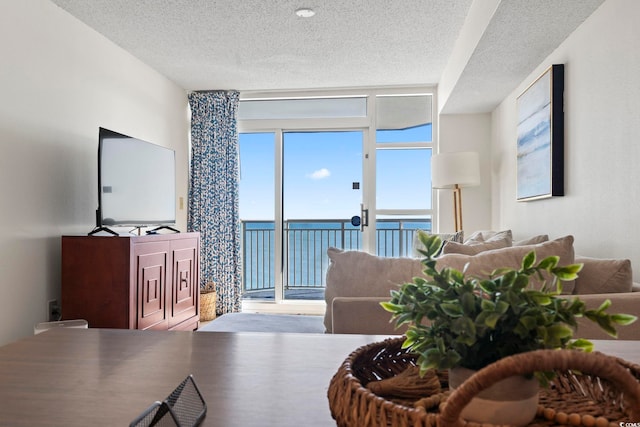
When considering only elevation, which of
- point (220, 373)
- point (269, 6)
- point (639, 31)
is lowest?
point (220, 373)

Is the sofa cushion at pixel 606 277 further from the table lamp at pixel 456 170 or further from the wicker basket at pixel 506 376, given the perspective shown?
the table lamp at pixel 456 170

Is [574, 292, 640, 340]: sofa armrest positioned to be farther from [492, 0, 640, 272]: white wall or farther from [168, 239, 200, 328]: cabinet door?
[168, 239, 200, 328]: cabinet door

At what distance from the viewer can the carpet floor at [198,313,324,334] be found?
96.3 inches

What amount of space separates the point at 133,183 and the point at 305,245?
8.86ft

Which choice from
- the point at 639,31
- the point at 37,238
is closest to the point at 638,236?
the point at 639,31

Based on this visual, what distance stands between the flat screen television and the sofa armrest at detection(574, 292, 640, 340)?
3.02 m

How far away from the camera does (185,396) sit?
71cm

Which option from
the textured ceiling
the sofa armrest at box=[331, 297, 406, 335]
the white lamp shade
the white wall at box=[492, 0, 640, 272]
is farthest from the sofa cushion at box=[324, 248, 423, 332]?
the white lamp shade

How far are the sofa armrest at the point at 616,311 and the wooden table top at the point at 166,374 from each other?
0.50 m

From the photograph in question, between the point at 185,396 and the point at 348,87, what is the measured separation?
17.0ft

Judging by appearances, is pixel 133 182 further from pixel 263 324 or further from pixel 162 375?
pixel 162 375

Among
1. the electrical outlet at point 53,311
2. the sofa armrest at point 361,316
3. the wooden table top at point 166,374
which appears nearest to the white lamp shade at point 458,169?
the sofa armrest at point 361,316

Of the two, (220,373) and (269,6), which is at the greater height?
(269,6)

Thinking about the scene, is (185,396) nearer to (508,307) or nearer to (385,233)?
(508,307)
